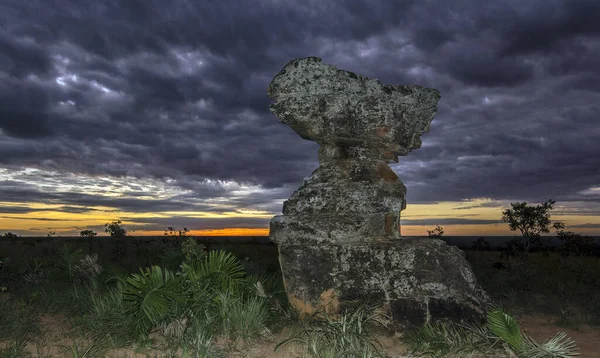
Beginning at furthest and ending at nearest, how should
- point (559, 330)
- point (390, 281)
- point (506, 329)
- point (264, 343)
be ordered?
1. point (559, 330)
2. point (390, 281)
3. point (264, 343)
4. point (506, 329)

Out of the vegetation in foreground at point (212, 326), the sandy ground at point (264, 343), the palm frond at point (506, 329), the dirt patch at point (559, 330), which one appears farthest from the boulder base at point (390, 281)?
the dirt patch at point (559, 330)

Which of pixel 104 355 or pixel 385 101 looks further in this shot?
pixel 385 101

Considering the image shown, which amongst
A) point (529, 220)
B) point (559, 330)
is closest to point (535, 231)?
point (529, 220)

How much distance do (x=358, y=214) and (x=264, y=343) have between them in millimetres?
2248

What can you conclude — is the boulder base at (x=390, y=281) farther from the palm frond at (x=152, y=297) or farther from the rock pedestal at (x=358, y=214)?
the palm frond at (x=152, y=297)

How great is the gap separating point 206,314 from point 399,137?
3.82 m

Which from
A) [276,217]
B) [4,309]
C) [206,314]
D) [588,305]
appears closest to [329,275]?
[276,217]

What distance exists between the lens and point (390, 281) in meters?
6.48

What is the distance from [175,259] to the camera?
11.2 meters

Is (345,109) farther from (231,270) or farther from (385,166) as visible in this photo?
(231,270)

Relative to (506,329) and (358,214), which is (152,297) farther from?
(506,329)

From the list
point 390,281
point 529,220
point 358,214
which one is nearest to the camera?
point 390,281

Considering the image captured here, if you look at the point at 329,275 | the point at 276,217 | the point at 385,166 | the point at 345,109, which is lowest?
the point at 329,275

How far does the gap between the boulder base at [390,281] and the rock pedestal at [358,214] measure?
1cm
